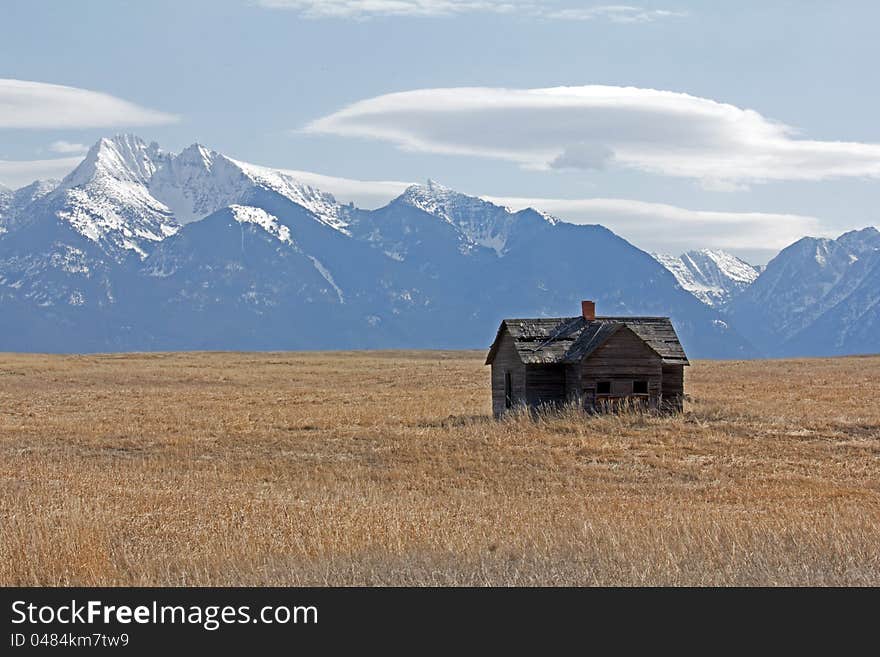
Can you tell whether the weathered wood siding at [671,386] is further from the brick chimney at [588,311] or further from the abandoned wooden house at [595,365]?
the brick chimney at [588,311]

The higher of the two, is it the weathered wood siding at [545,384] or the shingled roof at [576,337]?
the shingled roof at [576,337]

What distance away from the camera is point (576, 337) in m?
43.3

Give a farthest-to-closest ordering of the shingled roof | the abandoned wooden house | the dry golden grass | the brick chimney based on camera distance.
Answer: the brick chimney < the shingled roof < the abandoned wooden house < the dry golden grass

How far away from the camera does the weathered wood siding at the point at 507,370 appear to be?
1676 inches

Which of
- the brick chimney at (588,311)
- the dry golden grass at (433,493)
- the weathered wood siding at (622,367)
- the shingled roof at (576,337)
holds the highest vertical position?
the brick chimney at (588,311)

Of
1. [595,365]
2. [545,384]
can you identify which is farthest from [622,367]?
[545,384]

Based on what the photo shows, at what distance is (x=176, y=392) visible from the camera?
202 ft

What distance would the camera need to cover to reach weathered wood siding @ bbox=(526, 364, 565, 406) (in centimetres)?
4212

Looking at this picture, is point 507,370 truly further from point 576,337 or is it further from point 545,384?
point 576,337

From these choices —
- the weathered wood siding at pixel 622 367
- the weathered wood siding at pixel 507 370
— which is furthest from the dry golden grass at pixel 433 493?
the weathered wood siding at pixel 622 367

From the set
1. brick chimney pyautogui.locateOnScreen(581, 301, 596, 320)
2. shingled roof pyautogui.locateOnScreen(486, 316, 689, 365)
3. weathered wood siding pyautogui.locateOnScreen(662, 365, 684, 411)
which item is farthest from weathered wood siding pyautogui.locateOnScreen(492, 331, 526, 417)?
weathered wood siding pyautogui.locateOnScreen(662, 365, 684, 411)

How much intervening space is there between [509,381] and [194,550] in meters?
30.4

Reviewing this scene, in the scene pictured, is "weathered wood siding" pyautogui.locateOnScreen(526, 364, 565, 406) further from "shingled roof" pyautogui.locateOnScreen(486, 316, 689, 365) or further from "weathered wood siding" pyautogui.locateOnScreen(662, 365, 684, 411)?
"weathered wood siding" pyautogui.locateOnScreen(662, 365, 684, 411)

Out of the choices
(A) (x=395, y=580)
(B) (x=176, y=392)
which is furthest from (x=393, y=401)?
(A) (x=395, y=580)
